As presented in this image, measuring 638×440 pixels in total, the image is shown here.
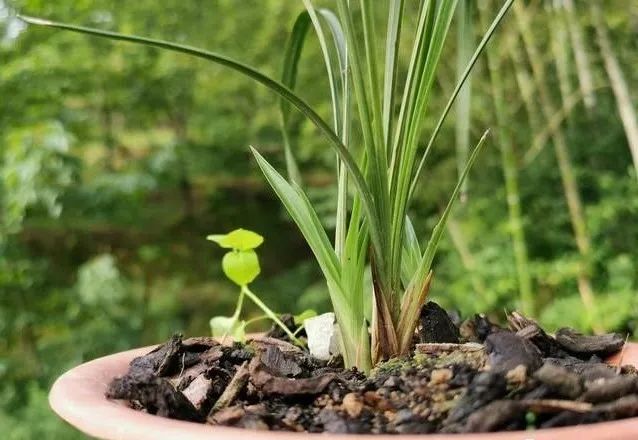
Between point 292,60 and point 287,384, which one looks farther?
point 292,60

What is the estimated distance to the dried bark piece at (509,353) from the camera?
495mm

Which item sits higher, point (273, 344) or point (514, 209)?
point (273, 344)

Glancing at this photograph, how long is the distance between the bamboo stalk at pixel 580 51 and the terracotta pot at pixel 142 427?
207cm

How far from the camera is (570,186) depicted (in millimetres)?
2469

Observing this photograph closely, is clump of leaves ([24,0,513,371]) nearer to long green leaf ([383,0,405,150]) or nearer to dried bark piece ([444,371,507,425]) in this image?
long green leaf ([383,0,405,150])

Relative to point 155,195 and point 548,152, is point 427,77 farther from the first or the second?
point 155,195

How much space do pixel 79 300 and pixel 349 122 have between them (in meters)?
2.12

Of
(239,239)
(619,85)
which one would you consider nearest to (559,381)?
(239,239)

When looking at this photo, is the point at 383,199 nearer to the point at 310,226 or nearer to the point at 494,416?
the point at 310,226

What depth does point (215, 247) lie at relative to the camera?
14.5 feet

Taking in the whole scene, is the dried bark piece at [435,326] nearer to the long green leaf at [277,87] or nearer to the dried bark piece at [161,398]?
the long green leaf at [277,87]

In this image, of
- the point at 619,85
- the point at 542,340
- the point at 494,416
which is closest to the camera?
the point at 494,416

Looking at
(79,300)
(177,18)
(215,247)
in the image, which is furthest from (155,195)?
(79,300)

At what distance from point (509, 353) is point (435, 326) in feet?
0.44
